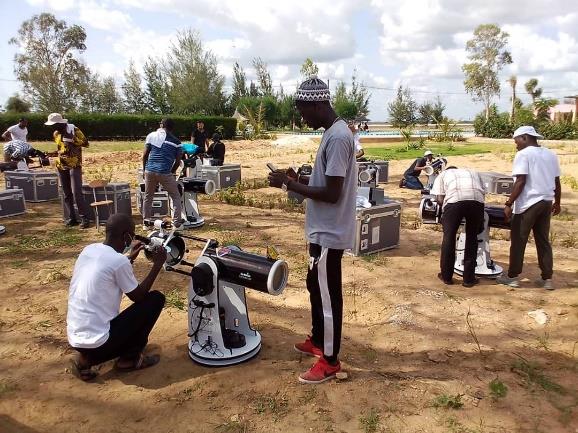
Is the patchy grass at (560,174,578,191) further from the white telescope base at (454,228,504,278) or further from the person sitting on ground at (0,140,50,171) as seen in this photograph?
the person sitting on ground at (0,140,50,171)

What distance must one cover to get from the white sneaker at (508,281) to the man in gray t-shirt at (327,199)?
2.82 metres

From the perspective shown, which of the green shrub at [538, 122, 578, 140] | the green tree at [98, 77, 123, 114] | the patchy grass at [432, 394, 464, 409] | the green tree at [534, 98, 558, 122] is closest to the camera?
the patchy grass at [432, 394, 464, 409]

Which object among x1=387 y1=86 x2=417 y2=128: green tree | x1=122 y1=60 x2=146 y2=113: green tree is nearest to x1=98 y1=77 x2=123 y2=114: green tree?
x1=122 y1=60 x2=146 y2=113: green tree

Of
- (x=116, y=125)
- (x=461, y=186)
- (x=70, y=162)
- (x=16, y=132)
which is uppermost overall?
(x=116, y=125)

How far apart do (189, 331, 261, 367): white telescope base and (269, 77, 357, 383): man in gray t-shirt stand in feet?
1.67

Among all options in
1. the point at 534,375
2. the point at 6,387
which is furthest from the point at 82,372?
the point at 534,375

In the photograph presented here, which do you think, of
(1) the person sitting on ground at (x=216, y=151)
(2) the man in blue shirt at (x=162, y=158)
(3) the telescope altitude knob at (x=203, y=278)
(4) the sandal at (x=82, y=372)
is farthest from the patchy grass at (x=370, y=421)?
(1) the person sitting on ground at (x=216, y=151)

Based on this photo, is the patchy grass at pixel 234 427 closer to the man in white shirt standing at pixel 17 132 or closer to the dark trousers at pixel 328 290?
the dark trousers at pixel 328 290

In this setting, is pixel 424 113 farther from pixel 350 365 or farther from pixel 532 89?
pixel 350 365

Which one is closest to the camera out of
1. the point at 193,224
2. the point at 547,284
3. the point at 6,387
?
the point at 6,387

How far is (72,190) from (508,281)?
20.5 ft

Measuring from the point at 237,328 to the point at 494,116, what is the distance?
1489 inches

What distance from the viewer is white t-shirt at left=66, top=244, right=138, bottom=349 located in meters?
3.12

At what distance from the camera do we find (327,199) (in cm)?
291
